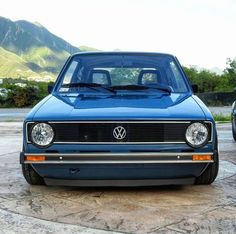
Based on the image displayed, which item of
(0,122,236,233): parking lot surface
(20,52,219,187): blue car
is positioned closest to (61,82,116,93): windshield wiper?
(20,52,219,187): blue car

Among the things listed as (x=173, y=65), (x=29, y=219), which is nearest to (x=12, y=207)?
(x=29, y=219)

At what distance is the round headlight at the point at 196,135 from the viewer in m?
4.23

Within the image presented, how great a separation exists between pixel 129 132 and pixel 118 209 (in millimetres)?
681

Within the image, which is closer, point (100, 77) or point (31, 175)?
point (31, 175)

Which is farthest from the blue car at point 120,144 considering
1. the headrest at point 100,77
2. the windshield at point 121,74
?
the headrest at point 100,77

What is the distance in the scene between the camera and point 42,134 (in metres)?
4.27

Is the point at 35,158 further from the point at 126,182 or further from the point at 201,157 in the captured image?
the point at 201,157

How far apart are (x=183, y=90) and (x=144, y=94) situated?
0.62 m

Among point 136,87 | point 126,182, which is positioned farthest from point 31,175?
point 136,87

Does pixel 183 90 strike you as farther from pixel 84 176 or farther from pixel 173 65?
pixel 84 176

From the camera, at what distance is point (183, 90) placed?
17.8 ft

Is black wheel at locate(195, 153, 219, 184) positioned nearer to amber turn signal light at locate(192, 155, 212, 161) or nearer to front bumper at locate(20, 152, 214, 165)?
amber turn signal light at locate(192, 155, 212, 161)

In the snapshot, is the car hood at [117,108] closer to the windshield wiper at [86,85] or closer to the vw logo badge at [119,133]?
the vw logo badge at [119,133]

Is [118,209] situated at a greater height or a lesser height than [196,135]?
lesser
